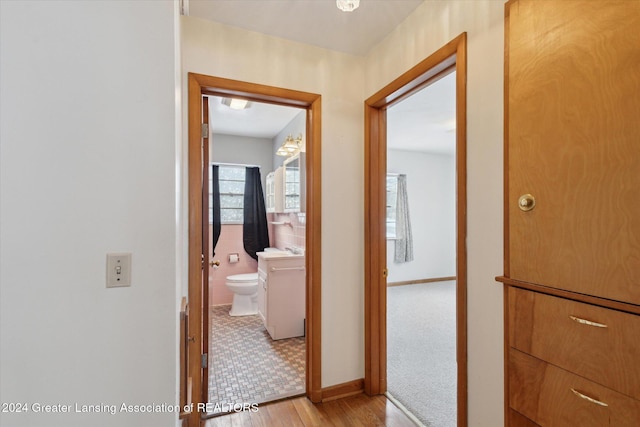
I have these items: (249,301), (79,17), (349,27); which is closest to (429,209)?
(249,301)

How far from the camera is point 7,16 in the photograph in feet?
3.12

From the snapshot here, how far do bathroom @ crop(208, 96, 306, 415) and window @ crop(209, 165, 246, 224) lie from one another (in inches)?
0.6

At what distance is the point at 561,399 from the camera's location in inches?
39.8

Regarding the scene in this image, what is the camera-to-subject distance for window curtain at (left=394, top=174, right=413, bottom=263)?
5629mm

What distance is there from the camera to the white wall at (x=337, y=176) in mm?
2066

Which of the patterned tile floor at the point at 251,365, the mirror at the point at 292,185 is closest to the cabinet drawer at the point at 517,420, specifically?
the patterned tile floor at the point at 251,365

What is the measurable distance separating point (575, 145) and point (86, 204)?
5.25 feet

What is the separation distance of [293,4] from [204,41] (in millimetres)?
585

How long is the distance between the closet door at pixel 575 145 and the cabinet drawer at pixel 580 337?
7 centimetres

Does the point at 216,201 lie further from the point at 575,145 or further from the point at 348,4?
the point at 575,145

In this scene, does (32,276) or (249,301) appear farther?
(249,301)

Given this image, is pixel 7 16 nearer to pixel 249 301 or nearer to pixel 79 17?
pixel 79 17

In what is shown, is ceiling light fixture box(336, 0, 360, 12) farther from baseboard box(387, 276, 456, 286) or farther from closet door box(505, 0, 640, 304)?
baseboard box(387, 276, 456, 286)

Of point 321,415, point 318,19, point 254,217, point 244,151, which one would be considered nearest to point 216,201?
point 254,217
